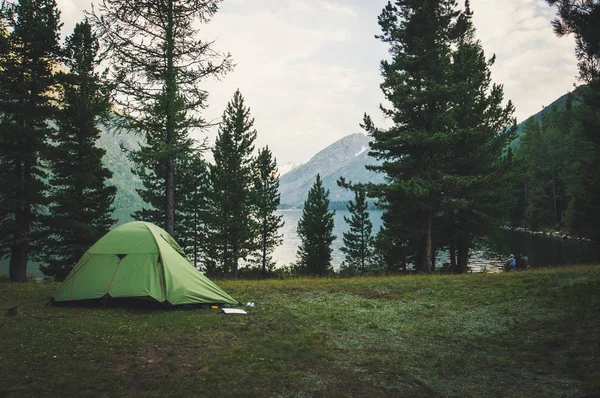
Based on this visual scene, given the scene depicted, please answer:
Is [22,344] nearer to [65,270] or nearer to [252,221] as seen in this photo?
[65,270]

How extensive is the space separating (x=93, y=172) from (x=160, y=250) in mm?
17424

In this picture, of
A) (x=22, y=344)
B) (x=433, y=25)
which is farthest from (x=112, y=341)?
(x=433, y=25)

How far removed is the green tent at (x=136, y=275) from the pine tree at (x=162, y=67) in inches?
145

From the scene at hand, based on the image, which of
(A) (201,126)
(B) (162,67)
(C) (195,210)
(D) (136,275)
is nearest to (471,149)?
(A) (201,126)

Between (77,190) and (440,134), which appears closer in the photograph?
(440,134)

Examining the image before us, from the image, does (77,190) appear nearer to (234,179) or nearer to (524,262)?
(234,179)

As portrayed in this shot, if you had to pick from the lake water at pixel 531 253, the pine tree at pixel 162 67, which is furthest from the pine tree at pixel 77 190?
the lake water at pixel 531 253

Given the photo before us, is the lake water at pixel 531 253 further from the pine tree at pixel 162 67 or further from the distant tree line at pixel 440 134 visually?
the pine tree at pixel 162 67

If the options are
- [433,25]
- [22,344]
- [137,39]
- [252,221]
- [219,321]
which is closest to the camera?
[22,344]

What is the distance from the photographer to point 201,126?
1425 centimetres

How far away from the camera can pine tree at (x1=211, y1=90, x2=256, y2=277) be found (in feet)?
103

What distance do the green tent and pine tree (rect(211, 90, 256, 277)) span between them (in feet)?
66.3

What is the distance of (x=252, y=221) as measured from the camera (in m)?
32.7

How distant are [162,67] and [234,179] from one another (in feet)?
59.4
